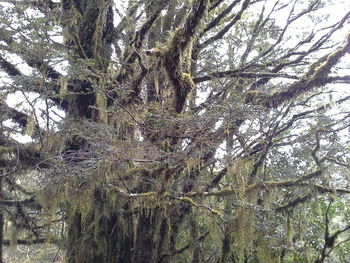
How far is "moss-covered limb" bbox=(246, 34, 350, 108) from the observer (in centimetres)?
460

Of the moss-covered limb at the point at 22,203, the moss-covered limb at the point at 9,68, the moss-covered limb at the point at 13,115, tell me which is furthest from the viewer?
the moss-covered limb at the point at 22,203

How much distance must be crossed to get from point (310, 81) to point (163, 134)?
203 cm

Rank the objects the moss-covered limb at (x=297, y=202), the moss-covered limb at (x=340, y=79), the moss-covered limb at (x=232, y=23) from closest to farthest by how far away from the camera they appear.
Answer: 1. the moss-covered limb at (x=340, y=79)
2. the moss-covered limb at (x=297, y=202)
3. the moss-covered limb at (x=232, y=23)

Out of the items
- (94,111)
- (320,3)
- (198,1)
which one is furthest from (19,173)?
(320,3)

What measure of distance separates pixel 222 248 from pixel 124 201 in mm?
1801

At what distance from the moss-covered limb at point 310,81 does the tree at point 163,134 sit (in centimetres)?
2

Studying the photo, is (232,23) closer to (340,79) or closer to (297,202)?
(340,79)

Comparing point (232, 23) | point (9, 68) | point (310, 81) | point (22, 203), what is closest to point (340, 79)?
point (310, 81)

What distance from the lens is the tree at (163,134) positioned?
425cm

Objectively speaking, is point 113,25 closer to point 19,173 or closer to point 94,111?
point 94,111

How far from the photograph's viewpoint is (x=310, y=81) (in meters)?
4.71

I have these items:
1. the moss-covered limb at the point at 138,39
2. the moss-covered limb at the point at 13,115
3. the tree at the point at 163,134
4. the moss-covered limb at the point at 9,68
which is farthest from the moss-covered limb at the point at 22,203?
the moss-covered limb at the point at 138,39

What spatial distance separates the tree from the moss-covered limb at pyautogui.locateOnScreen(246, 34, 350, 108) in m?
0.02

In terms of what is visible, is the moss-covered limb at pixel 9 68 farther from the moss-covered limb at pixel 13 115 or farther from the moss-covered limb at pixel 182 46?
the moss-covered limb at pixel 182 46
